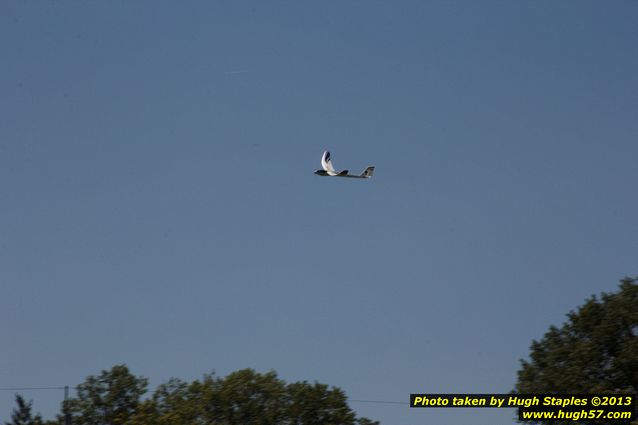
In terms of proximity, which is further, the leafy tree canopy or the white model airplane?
the leafy tree canopy

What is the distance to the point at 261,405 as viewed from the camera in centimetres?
13175

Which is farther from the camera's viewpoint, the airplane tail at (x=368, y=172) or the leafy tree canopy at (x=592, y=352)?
the leafy tree canopy at (x=592, y=352)

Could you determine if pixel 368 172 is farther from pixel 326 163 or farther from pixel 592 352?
pixel 592 352

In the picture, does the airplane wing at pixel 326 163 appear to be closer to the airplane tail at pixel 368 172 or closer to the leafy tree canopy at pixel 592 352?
the airplane tail at pixel 368 172

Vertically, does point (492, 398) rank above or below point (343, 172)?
below

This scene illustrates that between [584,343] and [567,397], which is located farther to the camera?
[584,343]

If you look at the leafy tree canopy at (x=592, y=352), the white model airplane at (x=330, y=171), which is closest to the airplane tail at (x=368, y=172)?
the white model airplane at (x=330, y=171)

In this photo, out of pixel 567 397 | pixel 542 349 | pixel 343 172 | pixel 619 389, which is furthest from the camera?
pixel 542 349

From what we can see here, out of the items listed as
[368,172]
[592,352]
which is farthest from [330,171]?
[592,352]

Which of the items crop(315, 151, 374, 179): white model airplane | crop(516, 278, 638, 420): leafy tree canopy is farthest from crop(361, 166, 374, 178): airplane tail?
crop(516, 278, 638, 420): leafy tree canopy

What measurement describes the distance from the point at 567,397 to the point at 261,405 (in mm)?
38843

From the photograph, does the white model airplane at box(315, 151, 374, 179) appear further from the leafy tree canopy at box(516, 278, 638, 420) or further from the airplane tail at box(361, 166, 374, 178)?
the leafy tree canopy at box(516, 278, 638, 420)

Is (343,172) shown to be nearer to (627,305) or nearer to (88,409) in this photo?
(627,305)

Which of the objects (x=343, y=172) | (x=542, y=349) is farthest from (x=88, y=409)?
(x=343, y=172)
